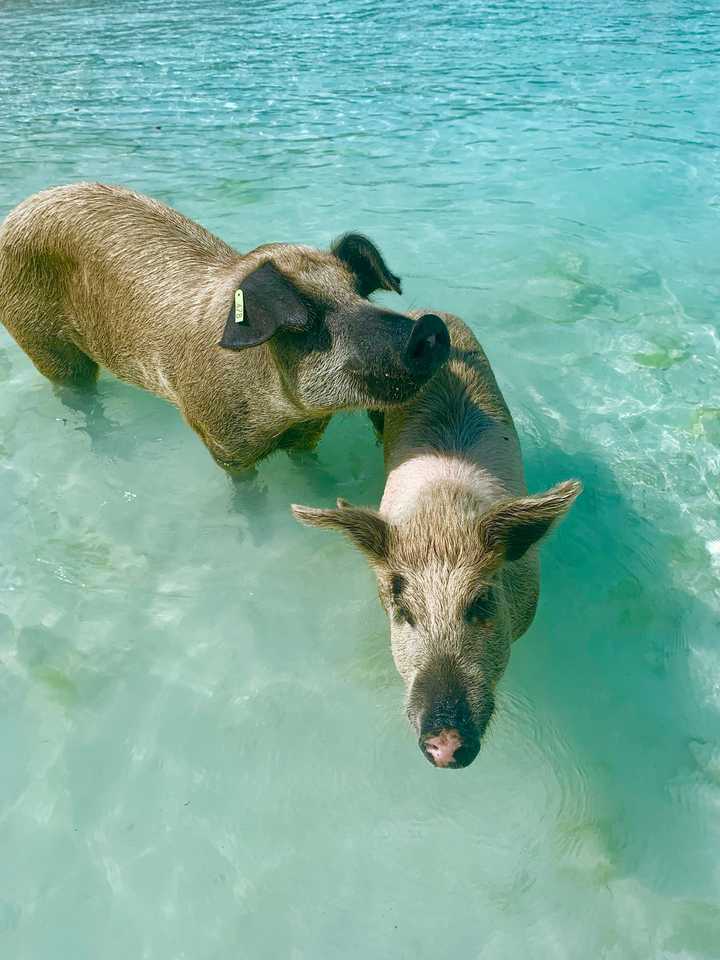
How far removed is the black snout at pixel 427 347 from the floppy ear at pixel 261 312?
0.57m

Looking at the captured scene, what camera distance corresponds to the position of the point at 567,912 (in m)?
3.67

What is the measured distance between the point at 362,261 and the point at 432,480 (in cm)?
146

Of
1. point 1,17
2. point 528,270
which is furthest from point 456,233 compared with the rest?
point 1,17

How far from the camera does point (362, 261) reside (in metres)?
4.71

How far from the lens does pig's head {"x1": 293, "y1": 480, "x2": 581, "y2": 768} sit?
125 inches

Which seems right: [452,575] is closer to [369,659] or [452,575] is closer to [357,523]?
[357,523]

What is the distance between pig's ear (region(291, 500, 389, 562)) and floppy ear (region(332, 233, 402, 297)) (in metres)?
1.51

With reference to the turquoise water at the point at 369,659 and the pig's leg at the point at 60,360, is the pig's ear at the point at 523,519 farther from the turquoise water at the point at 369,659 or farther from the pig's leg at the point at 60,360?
the pig's leg at the point at 60,360

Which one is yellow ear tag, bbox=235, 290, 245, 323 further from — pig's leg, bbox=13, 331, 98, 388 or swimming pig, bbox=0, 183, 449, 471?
pig's leg, bbox=13, 331, 98, 388

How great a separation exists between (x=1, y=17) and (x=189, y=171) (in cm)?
1175

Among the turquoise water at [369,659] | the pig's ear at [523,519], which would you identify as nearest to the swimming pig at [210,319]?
the turquoise water at [369,659]

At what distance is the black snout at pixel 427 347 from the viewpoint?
155 inches

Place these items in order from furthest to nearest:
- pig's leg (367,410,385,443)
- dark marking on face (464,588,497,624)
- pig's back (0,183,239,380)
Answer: pig's leg (367,410,385,443), pig's back (0,183,239,380), dark marking on face (464,588,497,624)

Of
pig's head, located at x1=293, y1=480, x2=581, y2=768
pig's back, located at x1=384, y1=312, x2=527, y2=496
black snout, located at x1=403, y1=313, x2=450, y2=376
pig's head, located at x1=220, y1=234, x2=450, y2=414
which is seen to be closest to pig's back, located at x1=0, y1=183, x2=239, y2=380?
pig's head, located at x1=220, y1=234, x2=450, y2=414
